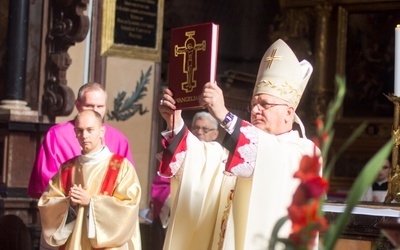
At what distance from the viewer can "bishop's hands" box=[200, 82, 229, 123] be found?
415 cm

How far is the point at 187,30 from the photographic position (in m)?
4.51

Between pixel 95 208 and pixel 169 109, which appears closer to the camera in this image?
pixel 169 109

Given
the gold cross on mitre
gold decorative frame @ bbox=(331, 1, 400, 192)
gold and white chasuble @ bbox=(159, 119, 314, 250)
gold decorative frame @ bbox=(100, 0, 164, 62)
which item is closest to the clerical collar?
gold and white chasuble @ bbox=(159, 119, 314, 250)

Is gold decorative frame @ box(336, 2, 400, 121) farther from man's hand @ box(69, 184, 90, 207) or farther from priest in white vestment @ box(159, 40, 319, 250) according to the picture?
priest in white vestment @ box(159, 40, 319, 250)

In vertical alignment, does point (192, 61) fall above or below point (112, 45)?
below

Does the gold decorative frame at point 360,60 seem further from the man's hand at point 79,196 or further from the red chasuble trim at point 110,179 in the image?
the man's hand at point 79,196

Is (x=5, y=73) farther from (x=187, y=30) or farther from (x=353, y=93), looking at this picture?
(x=353, y=93)

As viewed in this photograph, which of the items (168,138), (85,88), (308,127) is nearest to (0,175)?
(85,88)

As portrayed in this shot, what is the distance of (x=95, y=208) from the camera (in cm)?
534

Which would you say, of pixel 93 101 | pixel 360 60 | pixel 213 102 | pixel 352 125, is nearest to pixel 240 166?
pixel 213 102

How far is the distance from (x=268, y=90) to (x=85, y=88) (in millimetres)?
1712

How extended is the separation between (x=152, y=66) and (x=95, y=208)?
4765 millimetres

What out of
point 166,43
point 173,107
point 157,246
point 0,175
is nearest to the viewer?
point 173,107

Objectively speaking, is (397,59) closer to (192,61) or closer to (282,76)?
(282,76)
